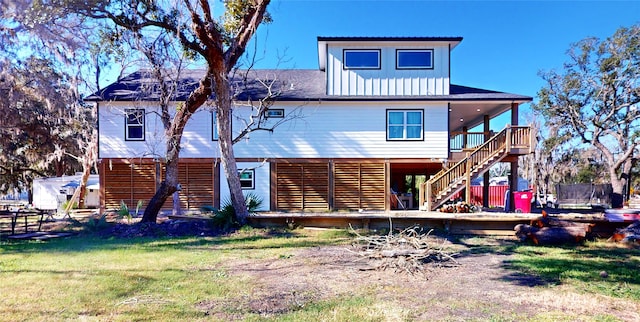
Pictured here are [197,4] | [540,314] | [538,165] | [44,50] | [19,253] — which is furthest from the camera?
[538,165]

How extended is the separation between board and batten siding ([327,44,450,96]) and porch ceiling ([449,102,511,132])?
54.8 inches

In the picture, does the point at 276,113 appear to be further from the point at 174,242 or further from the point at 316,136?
the point at 174,242

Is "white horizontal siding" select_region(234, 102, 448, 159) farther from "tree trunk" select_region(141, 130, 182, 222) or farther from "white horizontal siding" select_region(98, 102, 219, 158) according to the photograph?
"tree trunk" select_region(141, 130, 182, 222)

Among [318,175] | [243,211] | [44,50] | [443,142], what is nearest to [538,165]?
[443,142]

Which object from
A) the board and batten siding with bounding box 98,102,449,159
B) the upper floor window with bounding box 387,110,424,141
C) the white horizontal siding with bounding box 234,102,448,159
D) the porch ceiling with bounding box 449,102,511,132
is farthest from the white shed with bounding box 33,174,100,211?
the porch ceiling with bounding box 449,102,511,132

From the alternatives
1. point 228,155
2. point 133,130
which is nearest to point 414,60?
point 228,155

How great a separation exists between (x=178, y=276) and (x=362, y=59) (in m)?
12.1

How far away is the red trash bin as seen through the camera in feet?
43.6

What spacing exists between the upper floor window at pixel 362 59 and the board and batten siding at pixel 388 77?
0.13m

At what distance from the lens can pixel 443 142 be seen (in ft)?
50.5

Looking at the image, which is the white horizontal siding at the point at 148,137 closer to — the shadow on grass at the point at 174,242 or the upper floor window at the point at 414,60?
the shadow on grass at the point at 174,242

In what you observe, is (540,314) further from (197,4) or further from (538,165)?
(538,165)

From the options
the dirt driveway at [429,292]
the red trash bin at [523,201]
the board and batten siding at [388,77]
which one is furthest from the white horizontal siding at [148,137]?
the red trash bin at [523,201]

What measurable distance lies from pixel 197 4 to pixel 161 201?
19.5 feet
